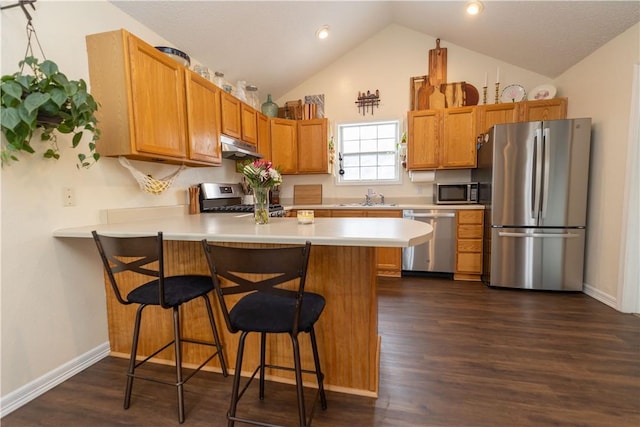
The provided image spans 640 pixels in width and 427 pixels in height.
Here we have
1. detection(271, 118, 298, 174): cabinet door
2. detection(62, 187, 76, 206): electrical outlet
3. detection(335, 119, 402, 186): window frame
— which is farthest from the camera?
detection(335, 119, 402, 186): window frame

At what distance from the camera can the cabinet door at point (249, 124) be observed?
329cm

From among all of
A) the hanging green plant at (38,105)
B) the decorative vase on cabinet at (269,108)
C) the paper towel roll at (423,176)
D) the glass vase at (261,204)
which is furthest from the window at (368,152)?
the hanging green plant at (38,105)

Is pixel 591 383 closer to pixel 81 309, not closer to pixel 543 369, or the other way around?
pixel 543 369

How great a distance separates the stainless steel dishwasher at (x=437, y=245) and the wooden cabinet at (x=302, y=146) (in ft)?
4.80

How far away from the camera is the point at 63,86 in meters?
1.38

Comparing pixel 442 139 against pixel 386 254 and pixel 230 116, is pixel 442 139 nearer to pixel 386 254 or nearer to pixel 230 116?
pixel 386 254

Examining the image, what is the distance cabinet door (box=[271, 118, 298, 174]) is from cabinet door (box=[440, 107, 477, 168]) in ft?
6.68

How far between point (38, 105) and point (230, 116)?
182 cm

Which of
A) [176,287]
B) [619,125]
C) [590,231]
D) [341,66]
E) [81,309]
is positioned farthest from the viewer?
[341,66]

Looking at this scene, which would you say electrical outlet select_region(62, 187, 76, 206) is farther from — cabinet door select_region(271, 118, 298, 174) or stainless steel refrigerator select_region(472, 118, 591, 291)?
stainless steel refrigerator select_region(472, 118, 591, 291)

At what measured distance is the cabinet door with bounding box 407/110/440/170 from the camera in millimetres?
3775

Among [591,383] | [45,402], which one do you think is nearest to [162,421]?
[45,402]

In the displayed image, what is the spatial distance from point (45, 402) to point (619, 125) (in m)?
4.75

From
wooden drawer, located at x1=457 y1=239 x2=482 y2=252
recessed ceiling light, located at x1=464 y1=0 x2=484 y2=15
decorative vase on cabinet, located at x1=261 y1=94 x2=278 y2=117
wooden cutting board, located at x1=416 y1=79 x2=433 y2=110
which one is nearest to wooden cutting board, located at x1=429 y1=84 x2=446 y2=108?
wooden cutting board, located at x1=416 y1=79 x2=433 y2=110
